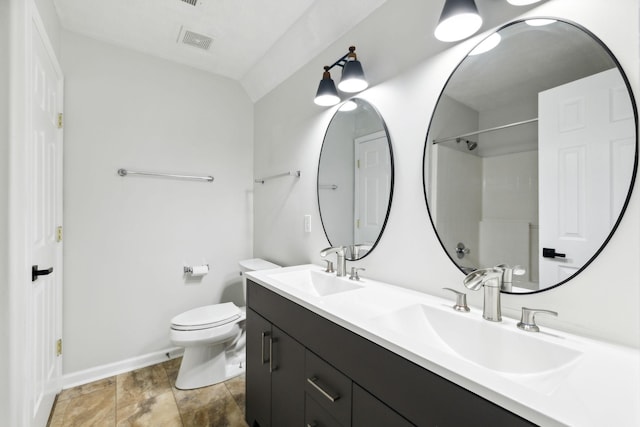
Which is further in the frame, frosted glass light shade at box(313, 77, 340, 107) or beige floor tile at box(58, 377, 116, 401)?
beige floor tile at box(58, 377, 116, 401)

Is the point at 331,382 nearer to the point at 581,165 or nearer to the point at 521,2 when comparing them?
the point at 581,165

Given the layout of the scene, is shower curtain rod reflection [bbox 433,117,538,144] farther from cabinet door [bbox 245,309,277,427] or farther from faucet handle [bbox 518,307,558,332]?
cabinet door [bbox 245,309,277,427]

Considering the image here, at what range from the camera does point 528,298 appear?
953mm

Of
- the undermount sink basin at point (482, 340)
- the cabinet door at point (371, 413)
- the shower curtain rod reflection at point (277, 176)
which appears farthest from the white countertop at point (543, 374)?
the shower curtain rod reflection at point (277, 176)

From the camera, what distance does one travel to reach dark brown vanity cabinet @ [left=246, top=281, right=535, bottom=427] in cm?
66

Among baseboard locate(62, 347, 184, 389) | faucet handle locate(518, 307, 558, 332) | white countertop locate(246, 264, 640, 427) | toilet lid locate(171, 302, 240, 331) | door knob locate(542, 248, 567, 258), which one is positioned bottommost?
baseboard locate(62, 347, 184, 389)

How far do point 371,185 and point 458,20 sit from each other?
78 centimetres

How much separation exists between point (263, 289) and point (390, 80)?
123cm

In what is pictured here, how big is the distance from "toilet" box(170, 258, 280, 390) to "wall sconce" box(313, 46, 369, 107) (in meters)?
1.43

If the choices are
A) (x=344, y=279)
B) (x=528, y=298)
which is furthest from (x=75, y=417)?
(x=528, y=298)

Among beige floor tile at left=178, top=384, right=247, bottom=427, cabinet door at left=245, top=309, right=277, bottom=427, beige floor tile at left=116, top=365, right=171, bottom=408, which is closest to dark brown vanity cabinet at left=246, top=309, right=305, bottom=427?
cabinet door at left=245, top=309, right=277, bottom=427

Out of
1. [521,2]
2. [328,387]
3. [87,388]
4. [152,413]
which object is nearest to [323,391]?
[328,387]

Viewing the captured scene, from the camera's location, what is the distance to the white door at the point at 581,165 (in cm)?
80

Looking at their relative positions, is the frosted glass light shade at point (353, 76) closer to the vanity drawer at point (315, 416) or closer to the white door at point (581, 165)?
the white door at point (581, 165)
